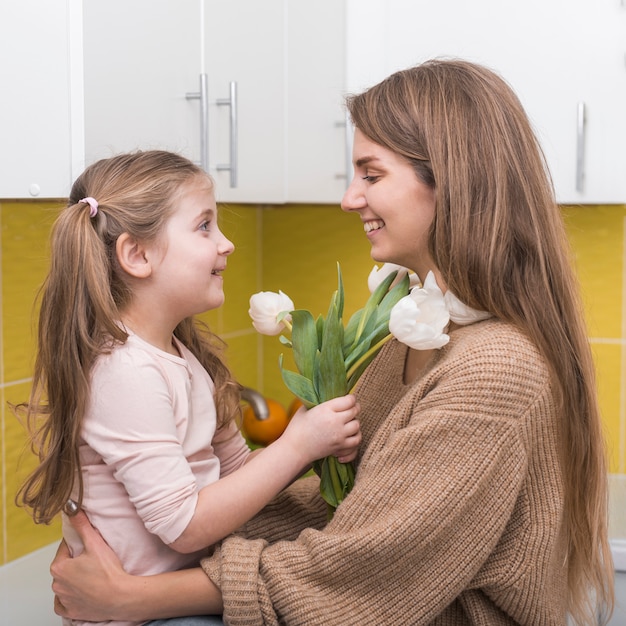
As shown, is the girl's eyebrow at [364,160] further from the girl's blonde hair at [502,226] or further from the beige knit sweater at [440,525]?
the beige knit sweater at [440,525]

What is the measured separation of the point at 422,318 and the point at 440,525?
0.82 feet

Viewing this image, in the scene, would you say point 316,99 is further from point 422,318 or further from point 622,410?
point 622,410

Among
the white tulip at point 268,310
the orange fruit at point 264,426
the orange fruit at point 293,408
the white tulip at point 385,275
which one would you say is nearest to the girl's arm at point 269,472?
the white tulip at point 268,310

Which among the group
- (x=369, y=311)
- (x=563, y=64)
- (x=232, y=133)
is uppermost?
(x=563, y=64)

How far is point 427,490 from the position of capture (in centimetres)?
112

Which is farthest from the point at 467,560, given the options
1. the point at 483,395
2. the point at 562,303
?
the point at 562,303

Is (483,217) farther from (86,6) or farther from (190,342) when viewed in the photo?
(86,6)

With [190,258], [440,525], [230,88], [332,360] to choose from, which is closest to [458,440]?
[440,525]

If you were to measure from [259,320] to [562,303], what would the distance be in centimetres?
41

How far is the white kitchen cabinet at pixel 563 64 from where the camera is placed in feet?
5.93

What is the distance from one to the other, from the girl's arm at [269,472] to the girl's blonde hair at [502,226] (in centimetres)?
23

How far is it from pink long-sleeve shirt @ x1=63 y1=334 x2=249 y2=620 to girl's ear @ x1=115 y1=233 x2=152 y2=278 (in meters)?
0.09

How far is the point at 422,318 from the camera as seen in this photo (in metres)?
1.15

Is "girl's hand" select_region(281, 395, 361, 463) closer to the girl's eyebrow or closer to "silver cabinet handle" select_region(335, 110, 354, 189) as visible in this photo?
the girl's eyebrow
